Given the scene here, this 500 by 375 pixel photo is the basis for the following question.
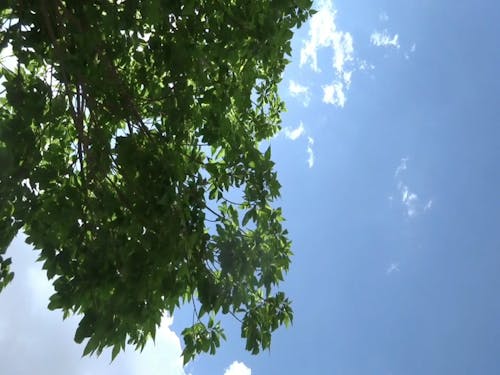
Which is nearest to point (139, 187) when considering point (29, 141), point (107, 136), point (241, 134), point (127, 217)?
point (127, 217)

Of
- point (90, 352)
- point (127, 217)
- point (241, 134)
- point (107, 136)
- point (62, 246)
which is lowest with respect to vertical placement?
point (90, 352)

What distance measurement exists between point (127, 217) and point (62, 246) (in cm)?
63

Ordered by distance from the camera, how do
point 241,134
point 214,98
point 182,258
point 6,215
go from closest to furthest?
point 182,258
point 6,215
point 214,98
point 241,134

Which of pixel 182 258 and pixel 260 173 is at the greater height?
pixel 260 173

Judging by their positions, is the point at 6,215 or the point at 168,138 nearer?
the point at 6,215

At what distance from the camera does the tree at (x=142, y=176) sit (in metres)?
4.22

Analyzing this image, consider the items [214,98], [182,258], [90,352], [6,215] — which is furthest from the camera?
[214,98]

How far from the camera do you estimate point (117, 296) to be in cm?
405

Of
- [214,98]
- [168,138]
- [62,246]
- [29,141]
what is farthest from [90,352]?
[214,98]

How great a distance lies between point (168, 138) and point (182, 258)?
1.54 m

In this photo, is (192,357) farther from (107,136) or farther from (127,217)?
(107,136)

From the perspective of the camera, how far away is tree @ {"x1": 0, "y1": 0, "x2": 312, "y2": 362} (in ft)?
13.9

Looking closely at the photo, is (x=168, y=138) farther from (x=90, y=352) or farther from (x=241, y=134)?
(x=90, y=352)

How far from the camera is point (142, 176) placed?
4824 mm
